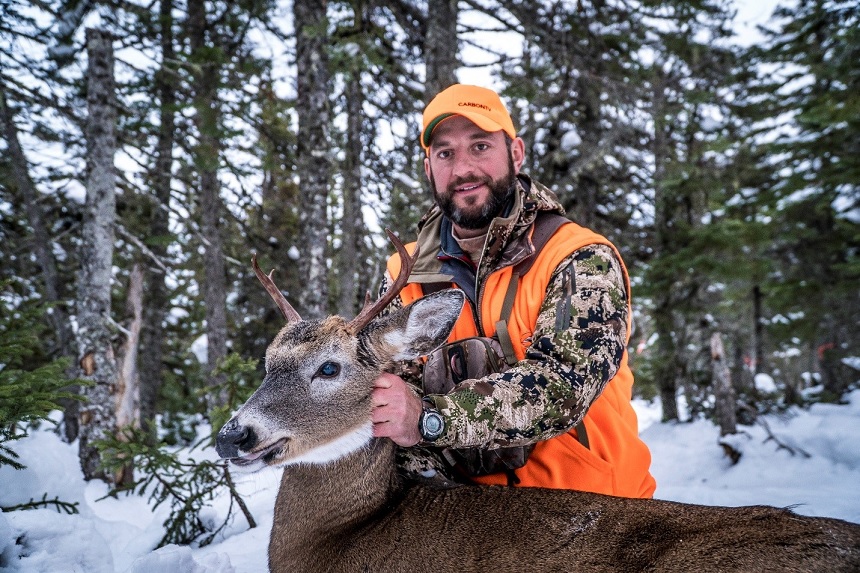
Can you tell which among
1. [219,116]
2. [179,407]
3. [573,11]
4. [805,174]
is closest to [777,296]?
[805,174]

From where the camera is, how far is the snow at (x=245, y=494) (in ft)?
9.61

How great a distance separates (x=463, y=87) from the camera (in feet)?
11.8

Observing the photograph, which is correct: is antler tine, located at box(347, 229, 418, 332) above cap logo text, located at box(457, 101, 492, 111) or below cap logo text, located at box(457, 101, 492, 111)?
below

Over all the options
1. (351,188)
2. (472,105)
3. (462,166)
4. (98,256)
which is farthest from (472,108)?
(351,188)

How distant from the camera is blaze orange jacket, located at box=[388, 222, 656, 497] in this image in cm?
310

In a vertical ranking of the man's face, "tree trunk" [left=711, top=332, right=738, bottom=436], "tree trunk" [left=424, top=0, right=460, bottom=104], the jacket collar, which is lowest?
"tree trunk" [left=711, top=332, right=738, bottom=436]

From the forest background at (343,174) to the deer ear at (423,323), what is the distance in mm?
2123

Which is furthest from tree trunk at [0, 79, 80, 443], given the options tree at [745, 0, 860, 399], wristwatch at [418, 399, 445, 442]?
tree at [745, 0, 860, 399]

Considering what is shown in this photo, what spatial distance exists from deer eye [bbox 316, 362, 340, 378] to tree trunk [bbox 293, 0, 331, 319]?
14.7 feet

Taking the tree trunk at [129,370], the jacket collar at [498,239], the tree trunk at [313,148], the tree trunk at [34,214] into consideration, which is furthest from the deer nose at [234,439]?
the tree trunk at [34,214]

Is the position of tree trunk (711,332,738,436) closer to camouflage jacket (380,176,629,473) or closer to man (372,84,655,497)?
man (372,84,655,497)

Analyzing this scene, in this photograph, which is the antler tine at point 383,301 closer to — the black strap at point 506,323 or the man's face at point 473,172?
the black strap at point 506,323

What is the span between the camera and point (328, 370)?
2695 millimetres

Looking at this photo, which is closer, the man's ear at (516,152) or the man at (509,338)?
the man at (509,338)
